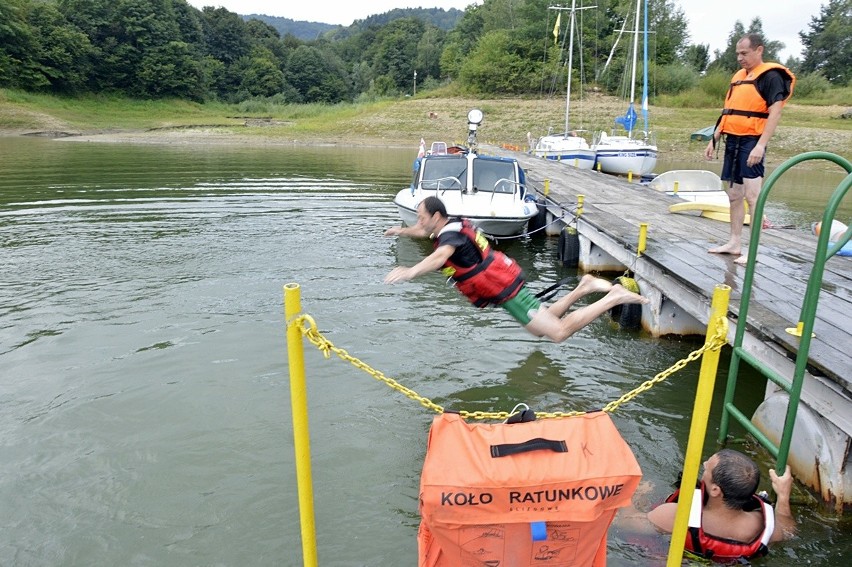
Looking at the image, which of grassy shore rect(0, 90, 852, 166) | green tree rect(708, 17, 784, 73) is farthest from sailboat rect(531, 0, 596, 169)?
green tree rect(708, 17, 784, 73)

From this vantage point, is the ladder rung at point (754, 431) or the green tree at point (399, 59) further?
the green tree at point (399, 59)

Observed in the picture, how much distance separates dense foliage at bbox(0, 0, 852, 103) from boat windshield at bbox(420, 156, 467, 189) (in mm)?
29051

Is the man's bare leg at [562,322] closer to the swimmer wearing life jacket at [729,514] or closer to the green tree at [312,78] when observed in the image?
the swimmer wearing life jacket at [729,514]

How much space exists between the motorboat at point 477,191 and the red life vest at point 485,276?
6.87 metres

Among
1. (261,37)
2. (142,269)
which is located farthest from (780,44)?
(142,269)

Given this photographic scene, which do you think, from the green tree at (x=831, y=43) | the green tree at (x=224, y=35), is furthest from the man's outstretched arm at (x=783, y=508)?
the green tree at (x=224, y=35)

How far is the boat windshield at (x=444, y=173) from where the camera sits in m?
14.0

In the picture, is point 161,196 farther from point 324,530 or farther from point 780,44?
point 780,44

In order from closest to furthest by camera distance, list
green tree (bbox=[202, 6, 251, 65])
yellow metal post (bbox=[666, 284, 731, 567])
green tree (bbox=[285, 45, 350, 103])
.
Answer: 1. yellow metal post (bbox=[666, 284, 731, 567])
2. green tree (bbox=[202, 6, 251, 65])
3. green tree (bbox=[285, 45, 350, 103])

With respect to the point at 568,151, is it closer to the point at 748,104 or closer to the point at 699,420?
the point at 748,104

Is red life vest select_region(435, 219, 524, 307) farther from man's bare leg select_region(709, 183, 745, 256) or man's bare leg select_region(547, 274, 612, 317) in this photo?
man's bare leg select_region(709, 183, 745, 256)

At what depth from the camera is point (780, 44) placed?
292 ft

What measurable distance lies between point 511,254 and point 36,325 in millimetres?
8687

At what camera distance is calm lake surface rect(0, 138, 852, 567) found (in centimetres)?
446
